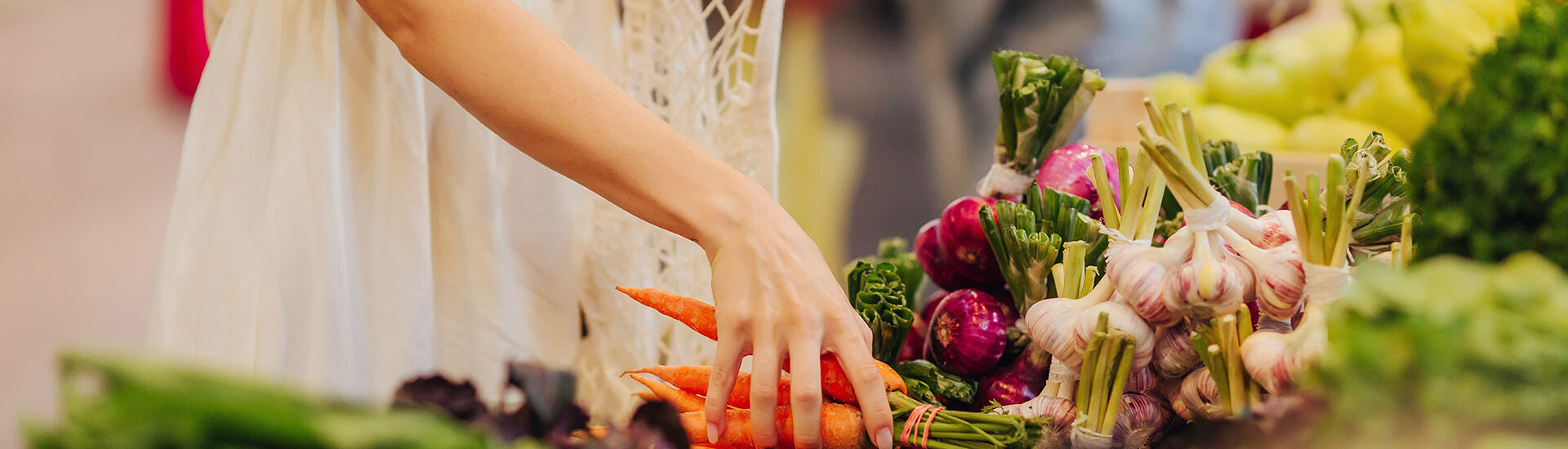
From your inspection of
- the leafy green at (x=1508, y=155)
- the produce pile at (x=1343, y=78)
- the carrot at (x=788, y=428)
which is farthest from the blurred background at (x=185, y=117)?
the leafy green at (x=1508, y=155)

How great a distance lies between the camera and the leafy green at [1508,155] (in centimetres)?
36

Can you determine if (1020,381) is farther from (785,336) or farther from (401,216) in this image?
(401,216)

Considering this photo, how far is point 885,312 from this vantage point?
0.73 m

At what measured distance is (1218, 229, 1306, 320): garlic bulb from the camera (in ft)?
1.69

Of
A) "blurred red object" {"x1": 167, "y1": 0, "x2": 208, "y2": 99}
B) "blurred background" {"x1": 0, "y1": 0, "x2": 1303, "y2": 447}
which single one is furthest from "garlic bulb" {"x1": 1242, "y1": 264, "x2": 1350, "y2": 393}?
"blurred red object" {"x1": 167, "y1": 0, "x2": 208, "y2": 99}

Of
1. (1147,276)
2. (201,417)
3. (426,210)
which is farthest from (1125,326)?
(426,210)

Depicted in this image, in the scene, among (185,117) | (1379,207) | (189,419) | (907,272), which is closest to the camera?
(189,419)

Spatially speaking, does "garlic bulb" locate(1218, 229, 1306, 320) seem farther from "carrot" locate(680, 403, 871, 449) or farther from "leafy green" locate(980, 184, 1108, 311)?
"carrot" locate(680, 403, 871, 449)

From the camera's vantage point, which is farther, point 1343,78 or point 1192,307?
point 1343,78

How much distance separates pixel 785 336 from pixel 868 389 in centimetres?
6

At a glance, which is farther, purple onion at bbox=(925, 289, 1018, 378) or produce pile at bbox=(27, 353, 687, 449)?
purple onion at bbox=(925, 289, 1018, 378)

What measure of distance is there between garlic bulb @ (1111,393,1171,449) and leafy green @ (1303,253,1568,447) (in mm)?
278

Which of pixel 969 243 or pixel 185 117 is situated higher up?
pixel 185 117

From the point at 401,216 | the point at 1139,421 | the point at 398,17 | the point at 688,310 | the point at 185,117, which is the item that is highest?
the point at 185,117
